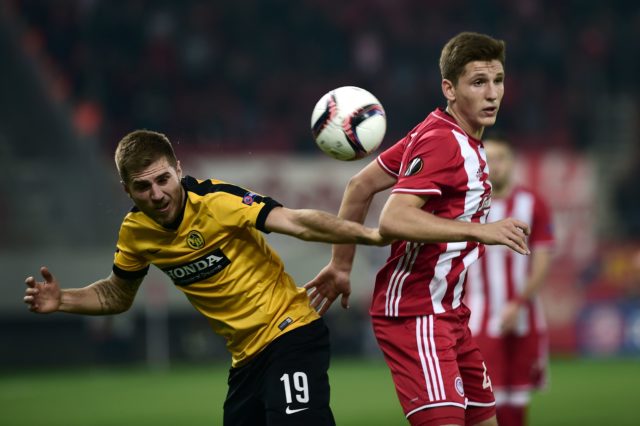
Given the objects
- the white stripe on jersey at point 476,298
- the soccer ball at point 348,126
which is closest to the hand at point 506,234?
the soccer ball at point 348,126

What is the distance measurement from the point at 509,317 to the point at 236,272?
2.77 meters

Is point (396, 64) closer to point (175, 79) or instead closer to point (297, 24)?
point (297, 24)

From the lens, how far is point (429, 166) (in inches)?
179

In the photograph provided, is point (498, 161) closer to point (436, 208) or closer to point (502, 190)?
point (502, 190)

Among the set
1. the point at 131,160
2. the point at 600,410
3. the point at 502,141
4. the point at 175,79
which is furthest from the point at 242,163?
the point at 131,160

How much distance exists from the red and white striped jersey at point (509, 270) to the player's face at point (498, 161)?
218 mm

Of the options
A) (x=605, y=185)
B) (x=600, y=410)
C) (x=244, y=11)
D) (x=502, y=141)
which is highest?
(x=244, y=11)

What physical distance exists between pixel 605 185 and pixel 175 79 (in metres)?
8.01

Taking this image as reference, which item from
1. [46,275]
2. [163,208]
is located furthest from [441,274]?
[46,275]

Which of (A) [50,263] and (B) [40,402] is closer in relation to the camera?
(B) [40,402]

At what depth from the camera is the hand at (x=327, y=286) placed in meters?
5.25

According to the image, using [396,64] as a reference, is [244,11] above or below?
above

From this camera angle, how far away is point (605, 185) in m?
18.8

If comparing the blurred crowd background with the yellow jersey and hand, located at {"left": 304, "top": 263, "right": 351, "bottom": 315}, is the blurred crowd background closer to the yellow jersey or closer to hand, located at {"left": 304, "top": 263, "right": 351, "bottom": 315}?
hand, located at {"left": 304, "top": 263, "right": 351, "bottom": 315}
